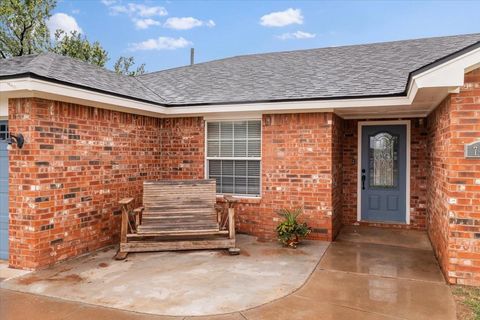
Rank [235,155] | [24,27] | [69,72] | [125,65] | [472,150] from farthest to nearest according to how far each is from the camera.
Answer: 1. [125,65]
2. [24,27]
3. [235,155]
4. [69,72]
5. [472,150]

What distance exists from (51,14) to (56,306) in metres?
21.6

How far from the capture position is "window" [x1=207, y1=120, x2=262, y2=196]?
7.53m

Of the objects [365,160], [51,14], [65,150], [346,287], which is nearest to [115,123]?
[65,150]

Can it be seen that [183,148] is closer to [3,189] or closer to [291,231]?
[291,231]

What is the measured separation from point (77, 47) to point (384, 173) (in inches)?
821

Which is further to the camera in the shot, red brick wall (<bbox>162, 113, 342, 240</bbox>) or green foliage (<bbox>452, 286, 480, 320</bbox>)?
red brick wall (<bbox>162, 113, 342, 240</bbox>)

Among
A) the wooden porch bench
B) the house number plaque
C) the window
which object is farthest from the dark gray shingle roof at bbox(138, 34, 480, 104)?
the wooden porch bench

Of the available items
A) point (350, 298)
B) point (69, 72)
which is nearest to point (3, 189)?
point (69, 72)

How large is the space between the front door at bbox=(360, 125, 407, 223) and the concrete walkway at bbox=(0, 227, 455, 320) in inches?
87.9

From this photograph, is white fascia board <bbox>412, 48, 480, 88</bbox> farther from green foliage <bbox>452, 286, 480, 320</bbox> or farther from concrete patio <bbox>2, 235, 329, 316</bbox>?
concrete patio <bbox>2, 235, 329, 316</bbox>

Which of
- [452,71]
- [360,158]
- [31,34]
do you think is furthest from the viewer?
[31,34]

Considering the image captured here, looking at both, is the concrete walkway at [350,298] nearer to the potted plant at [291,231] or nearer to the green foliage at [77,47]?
the potted plant at [291,231]

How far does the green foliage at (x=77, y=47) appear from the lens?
21.6 metres

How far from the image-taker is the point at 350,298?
13.8 ft
